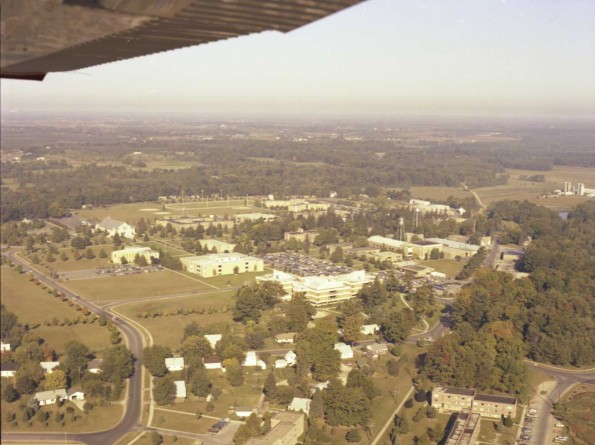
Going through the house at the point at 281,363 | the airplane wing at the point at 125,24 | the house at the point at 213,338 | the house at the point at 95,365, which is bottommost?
the house at the point at 281,363

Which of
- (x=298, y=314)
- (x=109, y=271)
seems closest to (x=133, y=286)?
(x=109, y=271)

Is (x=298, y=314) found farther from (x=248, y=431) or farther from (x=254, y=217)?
(x=254, y=217)

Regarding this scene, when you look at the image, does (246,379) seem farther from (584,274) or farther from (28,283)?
(584,274)

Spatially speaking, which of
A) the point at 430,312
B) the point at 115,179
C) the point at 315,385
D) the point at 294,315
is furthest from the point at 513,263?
the point at 115,179

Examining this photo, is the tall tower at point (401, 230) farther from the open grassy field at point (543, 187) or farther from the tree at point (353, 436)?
the tree at point (353, 436)

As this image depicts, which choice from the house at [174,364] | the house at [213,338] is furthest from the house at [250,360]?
the house at [174,364]
